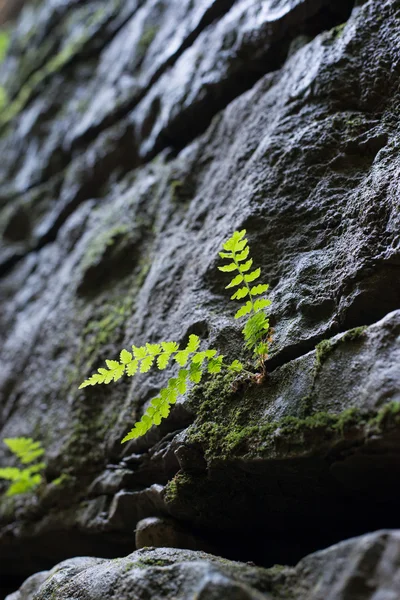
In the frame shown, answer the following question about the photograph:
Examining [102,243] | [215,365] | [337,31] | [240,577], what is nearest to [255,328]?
[215,365]

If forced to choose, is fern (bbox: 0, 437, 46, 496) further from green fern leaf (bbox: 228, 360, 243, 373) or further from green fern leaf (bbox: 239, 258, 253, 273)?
green fern leaf (bbox: 239, 258, 253, 273)

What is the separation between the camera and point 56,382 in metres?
4.20

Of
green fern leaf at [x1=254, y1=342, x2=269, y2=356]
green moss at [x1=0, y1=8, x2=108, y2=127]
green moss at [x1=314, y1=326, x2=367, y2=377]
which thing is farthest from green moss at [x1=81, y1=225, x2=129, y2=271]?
green moss at [x1=0, y1=8, x2=108, y2=127]

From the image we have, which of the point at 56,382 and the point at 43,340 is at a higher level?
the point at 43,340

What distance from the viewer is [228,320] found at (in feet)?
9.06

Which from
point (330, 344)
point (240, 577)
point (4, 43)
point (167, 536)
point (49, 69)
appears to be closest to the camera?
point (240, 577)

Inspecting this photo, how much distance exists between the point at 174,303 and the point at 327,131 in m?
1.37

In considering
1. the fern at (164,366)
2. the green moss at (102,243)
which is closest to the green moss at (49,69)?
the green moss at (102,243)

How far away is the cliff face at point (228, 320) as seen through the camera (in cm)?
193

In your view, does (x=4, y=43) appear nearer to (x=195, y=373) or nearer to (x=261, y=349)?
(x=195, y=373)

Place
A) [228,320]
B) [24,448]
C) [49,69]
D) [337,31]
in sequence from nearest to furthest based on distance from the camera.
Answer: [228,320] < [337,31] < [24,448] < [49,69]

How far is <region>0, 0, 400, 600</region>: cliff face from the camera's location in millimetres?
1928

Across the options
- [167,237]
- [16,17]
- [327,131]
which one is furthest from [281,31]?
[16,17]

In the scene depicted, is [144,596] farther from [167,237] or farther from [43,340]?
[43,340]
